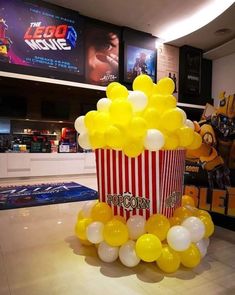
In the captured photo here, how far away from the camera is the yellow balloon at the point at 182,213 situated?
6.25 ft

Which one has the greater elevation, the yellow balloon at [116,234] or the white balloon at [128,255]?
the yellow balloon at [116,234]

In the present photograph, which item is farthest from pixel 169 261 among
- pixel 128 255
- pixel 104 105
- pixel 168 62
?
pixel 168 62

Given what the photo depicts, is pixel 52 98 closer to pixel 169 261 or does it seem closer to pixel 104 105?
pixel 104 105

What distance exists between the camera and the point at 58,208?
3293mm

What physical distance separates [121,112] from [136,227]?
79 centimetres

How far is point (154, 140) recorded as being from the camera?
1.67 m

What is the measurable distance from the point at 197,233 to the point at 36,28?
5.51 m

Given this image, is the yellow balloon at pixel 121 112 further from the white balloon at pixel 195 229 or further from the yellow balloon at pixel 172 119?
the white balloon at pixel 195 229

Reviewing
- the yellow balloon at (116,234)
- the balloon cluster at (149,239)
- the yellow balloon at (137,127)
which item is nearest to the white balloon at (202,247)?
the balloon cluster at (149,239)

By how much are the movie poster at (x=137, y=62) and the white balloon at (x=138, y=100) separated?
16.6ft

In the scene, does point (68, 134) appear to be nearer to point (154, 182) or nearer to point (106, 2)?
point (106, 2)

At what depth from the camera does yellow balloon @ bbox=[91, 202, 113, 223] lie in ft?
6.07

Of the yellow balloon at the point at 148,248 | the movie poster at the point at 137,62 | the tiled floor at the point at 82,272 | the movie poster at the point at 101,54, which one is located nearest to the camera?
the tiled floor at the point at 82,272

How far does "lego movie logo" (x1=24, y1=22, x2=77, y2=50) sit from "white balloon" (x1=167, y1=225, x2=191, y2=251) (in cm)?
524
